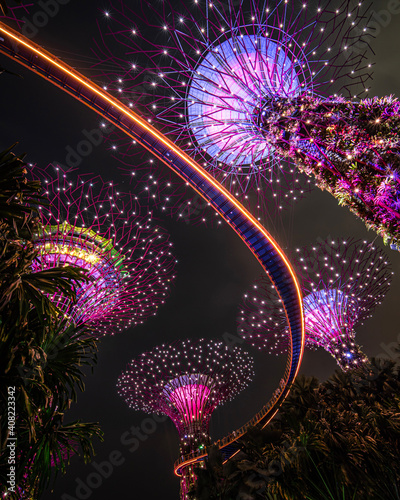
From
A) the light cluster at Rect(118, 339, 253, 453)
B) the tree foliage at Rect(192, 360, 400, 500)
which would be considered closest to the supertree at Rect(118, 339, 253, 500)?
the light cluster at Rect(118, 339, 253, 453)

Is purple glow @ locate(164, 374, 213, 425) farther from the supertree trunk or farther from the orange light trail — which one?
the supertree trunk

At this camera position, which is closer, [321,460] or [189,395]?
[321,460]

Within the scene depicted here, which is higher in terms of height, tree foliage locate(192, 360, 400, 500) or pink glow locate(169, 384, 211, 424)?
pink glow locate(169, 384, 211, 424)

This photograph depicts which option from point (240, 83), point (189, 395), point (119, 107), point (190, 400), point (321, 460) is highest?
point (119, 107)

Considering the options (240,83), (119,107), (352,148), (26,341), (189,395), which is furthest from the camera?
(189,395)

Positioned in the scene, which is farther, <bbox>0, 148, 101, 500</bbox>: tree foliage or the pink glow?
the pink glow

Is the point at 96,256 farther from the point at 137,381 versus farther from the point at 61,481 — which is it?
the point at 61,481

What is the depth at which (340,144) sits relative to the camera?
687 cm

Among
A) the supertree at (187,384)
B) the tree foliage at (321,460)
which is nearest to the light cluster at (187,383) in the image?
the supertree at (187,384)

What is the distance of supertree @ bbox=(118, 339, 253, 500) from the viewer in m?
20.8

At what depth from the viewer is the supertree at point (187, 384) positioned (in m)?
20.8

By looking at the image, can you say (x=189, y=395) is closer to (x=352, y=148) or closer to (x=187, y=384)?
(x=187, y=384)

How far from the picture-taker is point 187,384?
859 inches

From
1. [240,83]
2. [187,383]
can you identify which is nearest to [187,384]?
[187,383]
